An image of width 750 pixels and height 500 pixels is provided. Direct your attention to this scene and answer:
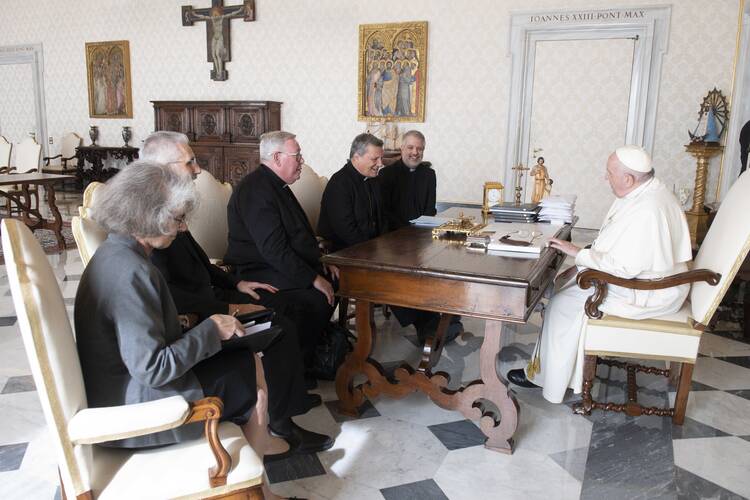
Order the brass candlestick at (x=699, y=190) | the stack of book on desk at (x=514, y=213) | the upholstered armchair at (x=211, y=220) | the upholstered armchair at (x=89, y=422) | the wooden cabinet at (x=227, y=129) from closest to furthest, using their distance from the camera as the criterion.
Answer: the upholstered armchair at (x=89, y=422), the upholstered armchair at (x=211, y=220), the stack of book on desk at (x=514, y=213), the brass candlestick at (x=699, y=190), the wooden cabinet at (x=227, y=129)

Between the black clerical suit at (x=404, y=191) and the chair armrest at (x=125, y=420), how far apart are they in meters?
3.07

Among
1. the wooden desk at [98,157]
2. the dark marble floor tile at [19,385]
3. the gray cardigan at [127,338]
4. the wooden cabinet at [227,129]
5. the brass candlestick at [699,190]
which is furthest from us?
the wooden desk at [98,157]

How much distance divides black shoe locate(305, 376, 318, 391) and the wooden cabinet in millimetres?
6413

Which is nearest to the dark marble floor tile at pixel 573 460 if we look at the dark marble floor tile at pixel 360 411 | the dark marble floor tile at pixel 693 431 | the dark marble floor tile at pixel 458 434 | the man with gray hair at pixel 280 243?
the dark marble floor tile at pixel 458 434

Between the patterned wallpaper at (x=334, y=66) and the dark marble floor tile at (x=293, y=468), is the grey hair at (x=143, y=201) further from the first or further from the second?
the patterned wallpaper at (x=334, y=66)

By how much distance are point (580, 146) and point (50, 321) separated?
24.6 ft

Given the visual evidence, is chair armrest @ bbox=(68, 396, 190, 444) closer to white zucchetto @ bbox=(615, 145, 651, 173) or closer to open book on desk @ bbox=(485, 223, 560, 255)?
open book on desk @ bbox=(485, 223, 560, 255)

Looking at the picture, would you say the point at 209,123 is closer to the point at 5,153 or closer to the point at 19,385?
the point at 5,153

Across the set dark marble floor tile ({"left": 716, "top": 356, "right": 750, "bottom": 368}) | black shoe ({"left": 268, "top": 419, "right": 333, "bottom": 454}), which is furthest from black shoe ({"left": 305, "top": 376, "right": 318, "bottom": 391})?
dark marble floor tile ({"left": 716, "top": 356, "right": 750, "bottom": 368})

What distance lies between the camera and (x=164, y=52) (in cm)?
1034

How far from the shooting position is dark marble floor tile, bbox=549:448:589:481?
2469mm

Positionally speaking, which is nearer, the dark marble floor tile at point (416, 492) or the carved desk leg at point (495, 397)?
the dark marble floor tile at point (416, 492)

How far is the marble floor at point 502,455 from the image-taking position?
2.34m

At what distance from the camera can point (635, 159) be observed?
9.45 ft
